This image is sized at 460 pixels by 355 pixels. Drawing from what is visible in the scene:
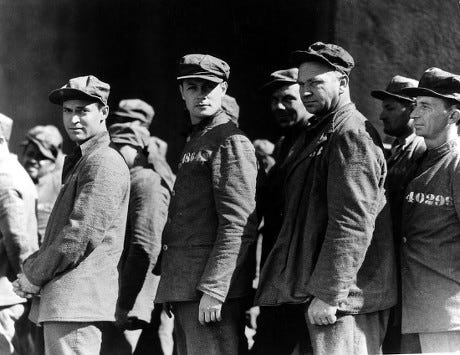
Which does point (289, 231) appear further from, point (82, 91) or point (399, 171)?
point (82, 91)

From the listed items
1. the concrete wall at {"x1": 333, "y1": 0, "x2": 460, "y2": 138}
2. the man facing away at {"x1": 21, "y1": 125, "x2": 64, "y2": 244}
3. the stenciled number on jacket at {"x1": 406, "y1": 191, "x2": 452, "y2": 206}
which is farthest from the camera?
the man facing away at {"x1": 21, "y1": 125, "x2": 64, "y2": 244}

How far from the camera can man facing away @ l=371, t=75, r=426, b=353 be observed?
153 inches

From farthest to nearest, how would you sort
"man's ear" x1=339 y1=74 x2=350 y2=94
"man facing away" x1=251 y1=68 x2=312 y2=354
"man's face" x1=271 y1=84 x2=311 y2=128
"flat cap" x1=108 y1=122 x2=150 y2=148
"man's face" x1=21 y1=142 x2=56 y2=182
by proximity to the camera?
"man's face" x1=21 y1=142 x2=56 y2=182 → "flat cap" x1=108 y1=122 x2=150 y2=148 → "man's face" x1=271 y1=84 x2=311 y2=128 → "man facing away" x1=251 y1=68 x2=312 y2=354 → "man's ear" x1=339 y1=74 x2=350 y2=94

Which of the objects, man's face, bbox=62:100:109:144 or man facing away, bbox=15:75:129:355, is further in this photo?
man's face, bbox=62:100:109:144

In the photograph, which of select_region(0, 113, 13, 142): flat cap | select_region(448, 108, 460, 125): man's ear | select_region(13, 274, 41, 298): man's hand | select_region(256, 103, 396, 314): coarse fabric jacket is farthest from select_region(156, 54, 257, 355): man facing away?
select_region(0, 113, 13, 142): flat cap

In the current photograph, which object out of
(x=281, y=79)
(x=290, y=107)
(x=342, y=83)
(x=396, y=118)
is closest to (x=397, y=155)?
(x=396, y=118)

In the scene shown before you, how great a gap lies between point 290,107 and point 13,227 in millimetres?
1881

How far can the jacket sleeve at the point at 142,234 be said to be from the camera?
471 centimetres

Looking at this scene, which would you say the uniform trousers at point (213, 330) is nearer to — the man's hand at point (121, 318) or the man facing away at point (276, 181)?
the man facing away at point (276, 181)

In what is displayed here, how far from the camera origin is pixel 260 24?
6969 millimetres

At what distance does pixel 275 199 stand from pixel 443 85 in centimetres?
105

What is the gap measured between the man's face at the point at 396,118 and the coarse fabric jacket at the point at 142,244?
1498mm

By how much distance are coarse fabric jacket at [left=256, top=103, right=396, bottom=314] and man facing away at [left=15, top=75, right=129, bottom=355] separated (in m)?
0.82

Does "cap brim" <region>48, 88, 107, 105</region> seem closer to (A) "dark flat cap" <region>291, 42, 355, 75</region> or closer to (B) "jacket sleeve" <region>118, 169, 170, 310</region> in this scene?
(B) "jacket sleeve" <region>118, 169, 170, 310</region>
